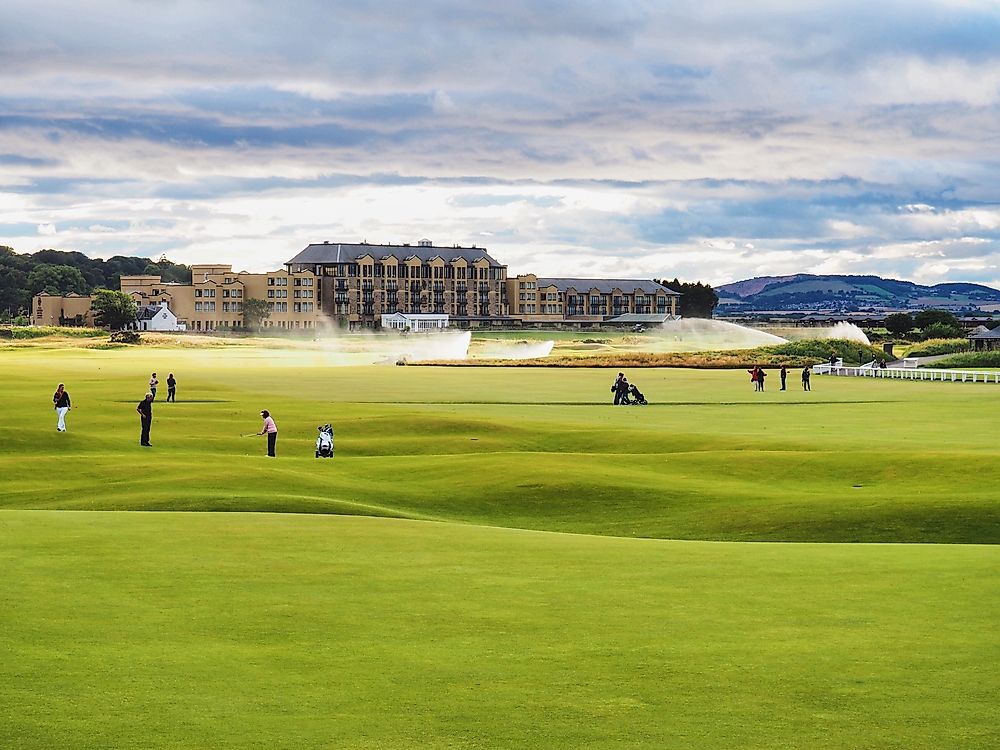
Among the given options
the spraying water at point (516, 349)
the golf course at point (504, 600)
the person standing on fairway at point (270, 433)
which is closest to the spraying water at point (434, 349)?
the spraying water at point (516, 349)

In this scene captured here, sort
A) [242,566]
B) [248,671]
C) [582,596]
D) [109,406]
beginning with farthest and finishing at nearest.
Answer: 1. [109,406]
2. [242,566]
3. [582,596]
4. [248,671]

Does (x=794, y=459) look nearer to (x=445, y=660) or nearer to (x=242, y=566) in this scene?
(x=242, y=566)

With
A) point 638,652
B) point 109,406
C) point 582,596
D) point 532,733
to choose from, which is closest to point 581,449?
point 109,406

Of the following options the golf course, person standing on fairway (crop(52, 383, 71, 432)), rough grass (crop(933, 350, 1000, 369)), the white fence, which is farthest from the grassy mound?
rough grass (crop(933, 350, 1000, 369))

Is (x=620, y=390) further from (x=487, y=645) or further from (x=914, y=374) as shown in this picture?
(x=487, y=645)

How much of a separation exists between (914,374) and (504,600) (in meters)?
88.9

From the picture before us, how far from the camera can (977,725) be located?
12.1 m

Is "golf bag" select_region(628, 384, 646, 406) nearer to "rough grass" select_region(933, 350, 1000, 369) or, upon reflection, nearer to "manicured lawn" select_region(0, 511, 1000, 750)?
"manicured lawn" select_region(0, 511, 1000, 750)

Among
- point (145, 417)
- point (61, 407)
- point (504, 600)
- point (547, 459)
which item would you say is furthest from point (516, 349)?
point (504, 600)

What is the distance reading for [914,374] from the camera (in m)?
101

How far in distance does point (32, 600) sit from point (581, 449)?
34.8 meters

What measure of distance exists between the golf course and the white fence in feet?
164

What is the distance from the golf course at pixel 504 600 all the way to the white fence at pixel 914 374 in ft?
164

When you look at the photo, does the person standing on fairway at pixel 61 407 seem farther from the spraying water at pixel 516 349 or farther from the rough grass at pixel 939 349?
the rough grass at pixel 939 349
